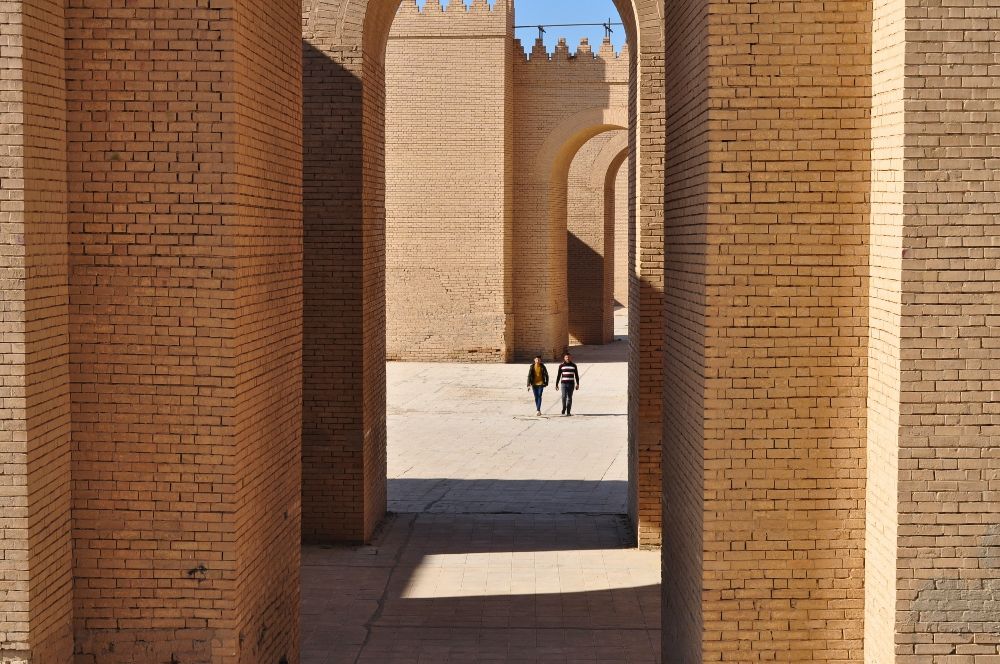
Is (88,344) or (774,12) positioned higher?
(774,12)

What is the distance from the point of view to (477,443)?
1747 cm

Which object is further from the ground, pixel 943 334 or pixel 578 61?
pixel 578 61

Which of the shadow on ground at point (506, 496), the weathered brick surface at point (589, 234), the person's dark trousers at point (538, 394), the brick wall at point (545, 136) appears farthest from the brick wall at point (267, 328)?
the weathered brick surface at point (589, 234)

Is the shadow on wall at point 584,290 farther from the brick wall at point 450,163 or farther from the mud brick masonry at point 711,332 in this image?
the mud brick masonry at point 711,332

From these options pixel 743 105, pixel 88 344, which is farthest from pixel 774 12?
pixel 88 344

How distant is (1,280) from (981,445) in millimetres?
4539

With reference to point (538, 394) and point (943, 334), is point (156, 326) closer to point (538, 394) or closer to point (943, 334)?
point (943, 334)

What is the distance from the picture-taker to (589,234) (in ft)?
102

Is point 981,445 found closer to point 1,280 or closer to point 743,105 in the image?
point 743,105

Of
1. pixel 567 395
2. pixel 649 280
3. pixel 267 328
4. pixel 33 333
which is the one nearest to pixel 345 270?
pixel 649 280

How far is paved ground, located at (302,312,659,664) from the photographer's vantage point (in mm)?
8688

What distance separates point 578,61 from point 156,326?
2250 centimetres

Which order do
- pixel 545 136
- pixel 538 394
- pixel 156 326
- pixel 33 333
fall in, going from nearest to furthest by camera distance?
pixel 33 333 → pixel 156 326 → pixel 538 394 → pixel 545 136

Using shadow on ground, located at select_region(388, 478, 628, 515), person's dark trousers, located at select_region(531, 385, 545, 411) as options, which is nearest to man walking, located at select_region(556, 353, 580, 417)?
person's dark trousers, located at select_region(531, 385, 545, 411)
